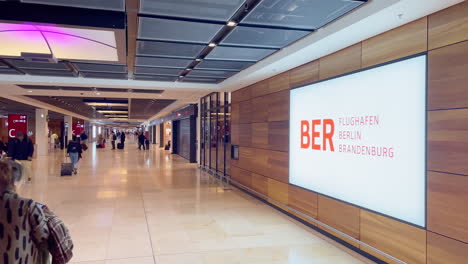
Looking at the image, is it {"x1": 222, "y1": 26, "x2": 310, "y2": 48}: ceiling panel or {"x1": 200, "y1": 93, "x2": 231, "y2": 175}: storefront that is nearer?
{"x1": 222, "y1": 26, "x2": 310, "y2": 48}: ceiling panel

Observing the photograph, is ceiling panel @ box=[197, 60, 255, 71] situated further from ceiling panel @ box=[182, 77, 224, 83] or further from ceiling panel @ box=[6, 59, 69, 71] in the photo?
ceiling panel @ box=[6, 59, 69, 71]

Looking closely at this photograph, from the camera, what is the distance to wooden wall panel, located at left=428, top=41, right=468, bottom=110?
346 cm

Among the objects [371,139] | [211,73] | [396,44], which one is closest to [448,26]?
[396,44]

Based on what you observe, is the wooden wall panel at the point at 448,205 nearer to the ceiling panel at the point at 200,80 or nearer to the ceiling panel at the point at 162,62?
the ceiling panel at the point at 162,62

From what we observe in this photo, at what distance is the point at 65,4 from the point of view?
13.7ft

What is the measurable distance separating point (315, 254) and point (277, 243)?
646 mm

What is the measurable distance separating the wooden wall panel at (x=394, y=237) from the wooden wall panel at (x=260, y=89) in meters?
4.16

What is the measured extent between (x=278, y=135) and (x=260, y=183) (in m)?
1.65

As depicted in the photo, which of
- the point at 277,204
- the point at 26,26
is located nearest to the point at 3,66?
the point at 26,26

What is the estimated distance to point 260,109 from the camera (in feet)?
28.0

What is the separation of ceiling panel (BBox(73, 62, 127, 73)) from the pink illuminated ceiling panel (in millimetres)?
744

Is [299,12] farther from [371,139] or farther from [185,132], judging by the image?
[185,132]

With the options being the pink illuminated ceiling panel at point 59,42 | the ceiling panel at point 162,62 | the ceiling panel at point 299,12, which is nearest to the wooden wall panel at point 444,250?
the ceiling panel at point 299,12

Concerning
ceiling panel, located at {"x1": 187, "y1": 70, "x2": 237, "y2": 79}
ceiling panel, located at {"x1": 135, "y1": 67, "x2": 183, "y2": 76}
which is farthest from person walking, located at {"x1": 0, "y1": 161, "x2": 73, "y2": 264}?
ceiling panel, located at {"x1": 187, "y1": 70, "x2": 237, "y2": 79}
